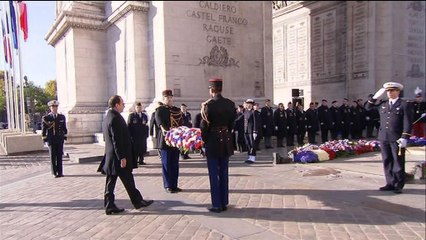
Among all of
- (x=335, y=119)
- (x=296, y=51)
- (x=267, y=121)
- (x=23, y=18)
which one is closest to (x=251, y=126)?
(x=267, y=121)

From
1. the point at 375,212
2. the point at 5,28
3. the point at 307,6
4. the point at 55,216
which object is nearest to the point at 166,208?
the point at 55,216

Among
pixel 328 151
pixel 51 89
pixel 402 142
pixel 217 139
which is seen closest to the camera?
pixel 217 139

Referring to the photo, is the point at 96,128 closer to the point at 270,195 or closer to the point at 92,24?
the point at 92,24

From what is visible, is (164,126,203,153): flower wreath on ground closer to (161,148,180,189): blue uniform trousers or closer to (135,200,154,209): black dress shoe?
(161,148,180,189): blue uniform trousers

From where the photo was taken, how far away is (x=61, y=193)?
664 cm

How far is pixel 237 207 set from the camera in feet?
17.7

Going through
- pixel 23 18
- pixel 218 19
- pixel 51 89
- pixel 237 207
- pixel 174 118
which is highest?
pixel 23 18

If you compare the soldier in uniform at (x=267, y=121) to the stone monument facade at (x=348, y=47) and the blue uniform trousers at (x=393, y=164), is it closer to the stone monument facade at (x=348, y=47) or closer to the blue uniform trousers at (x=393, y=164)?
the blue uniform trousers at (x=393, y=164)

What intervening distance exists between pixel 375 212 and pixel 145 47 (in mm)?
11396

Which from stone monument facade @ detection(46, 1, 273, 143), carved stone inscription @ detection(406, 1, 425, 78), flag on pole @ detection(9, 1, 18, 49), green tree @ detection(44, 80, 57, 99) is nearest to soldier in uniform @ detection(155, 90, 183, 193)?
stone monument facade @ detection(46, 1, 273, 143)

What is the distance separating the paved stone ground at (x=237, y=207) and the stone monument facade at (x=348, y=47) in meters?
11.4

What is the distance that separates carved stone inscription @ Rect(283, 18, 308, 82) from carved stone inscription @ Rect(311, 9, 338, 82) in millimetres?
491

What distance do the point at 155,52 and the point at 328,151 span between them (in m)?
7.57

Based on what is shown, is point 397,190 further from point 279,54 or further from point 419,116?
point 279,54
